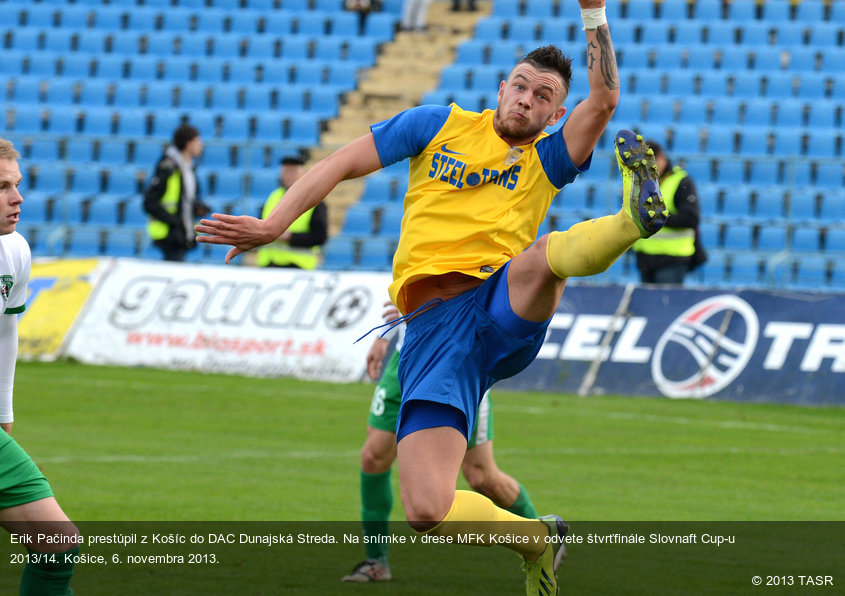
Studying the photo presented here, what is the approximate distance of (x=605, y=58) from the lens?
5148mm

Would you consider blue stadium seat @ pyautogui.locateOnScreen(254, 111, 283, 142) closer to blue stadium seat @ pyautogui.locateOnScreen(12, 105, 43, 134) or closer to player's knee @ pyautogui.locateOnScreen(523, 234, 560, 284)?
blue stadium seat @ pyautogui.locateOnScreen(12, 105, 43, 134)

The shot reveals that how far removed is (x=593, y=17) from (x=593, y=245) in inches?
38.2

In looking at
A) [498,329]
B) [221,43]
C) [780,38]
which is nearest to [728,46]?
[780,38]

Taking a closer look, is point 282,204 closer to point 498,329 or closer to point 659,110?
point 498,329

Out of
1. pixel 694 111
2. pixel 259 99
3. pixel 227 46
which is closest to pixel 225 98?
pixel 259 99

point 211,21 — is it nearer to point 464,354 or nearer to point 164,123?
point 164,123

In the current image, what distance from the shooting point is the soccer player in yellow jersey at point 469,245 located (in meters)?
5.00

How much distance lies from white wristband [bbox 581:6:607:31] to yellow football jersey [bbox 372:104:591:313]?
0.46 metres

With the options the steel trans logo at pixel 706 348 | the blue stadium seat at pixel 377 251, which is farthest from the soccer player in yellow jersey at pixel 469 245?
the blue stadium seat at pixel 377 251

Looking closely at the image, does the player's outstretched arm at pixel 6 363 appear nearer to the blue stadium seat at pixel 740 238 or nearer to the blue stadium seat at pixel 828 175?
the blue stadium seat at pixel 740 238

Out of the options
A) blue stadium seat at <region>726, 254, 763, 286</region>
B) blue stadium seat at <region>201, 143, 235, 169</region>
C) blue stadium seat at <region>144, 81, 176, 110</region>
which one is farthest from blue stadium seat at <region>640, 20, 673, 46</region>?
blue stadium seat at <region>144, 81, 176, 110</region>

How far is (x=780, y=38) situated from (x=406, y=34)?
22.0ft

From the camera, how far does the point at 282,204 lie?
4965 mm

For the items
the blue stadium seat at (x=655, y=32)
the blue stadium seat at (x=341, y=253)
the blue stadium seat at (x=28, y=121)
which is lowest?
the blue stadium seat at (x=341, y=253)
